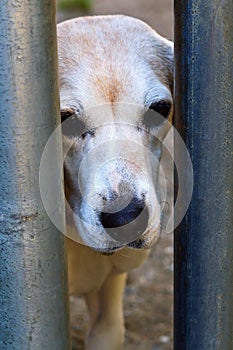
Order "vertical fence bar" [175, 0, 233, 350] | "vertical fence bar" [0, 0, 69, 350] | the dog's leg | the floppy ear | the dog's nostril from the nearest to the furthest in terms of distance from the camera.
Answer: "vertical fence bar" [0, 0, 69, 350]
"vertical fence bar" [175, 0, 233, 350]
the dog's nostril
the floppy ear
the dog's leg

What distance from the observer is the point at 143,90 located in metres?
1.92

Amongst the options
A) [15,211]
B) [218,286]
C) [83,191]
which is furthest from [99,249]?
[15,211]

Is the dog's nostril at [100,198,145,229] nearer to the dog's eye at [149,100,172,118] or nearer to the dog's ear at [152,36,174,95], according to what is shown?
the dog's eye at [149,100,172,118]

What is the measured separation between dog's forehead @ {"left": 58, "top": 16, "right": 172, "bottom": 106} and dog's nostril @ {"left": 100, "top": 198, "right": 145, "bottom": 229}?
0.34 meters

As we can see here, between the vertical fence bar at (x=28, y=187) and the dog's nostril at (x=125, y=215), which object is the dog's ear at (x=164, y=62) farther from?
the vertical fence bar at (x=28, y=187)

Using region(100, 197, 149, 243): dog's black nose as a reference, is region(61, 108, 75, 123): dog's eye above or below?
above

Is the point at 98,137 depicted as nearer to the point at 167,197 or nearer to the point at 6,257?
the point at 167,197

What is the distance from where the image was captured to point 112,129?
1.85 m

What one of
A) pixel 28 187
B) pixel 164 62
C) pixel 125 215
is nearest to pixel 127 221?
pixel 125 215

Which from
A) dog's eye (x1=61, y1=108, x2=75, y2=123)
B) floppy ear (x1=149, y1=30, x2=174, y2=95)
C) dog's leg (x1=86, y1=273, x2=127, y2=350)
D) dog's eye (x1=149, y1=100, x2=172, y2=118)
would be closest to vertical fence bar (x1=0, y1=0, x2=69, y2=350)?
dog's eye (x1=61, y1=108, x2=75, y2=123)

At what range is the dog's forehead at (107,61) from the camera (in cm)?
189

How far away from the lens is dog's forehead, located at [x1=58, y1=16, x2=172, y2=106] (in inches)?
74.4

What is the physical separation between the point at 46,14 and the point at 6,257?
42 cm

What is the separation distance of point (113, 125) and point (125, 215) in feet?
1.03
